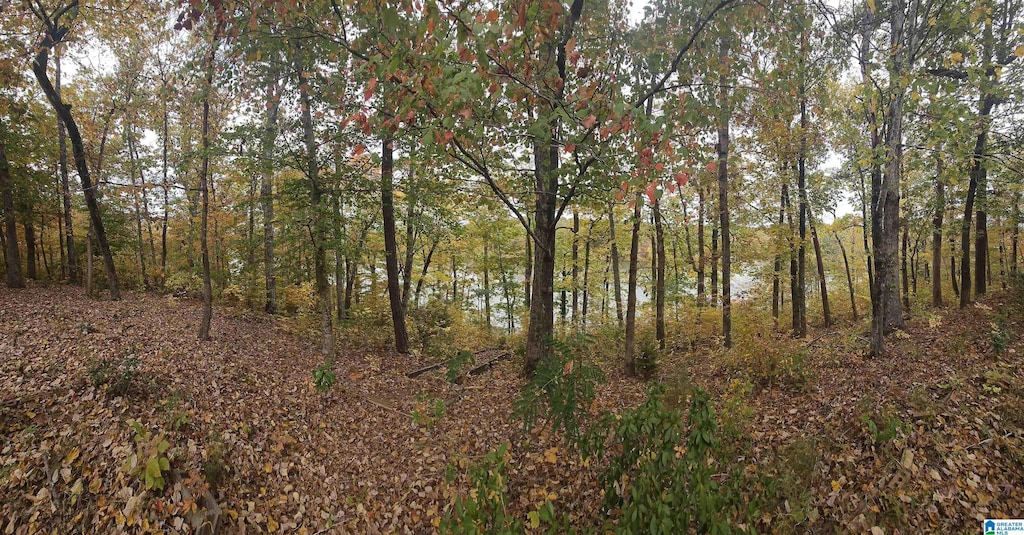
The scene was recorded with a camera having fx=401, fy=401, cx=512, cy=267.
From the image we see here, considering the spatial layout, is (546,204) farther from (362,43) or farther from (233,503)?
(233,503)

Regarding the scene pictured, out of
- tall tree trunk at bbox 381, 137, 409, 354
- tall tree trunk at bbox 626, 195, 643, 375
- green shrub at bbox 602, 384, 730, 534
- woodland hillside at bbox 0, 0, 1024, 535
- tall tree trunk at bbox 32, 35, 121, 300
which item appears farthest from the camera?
tall tree trunk at bbox 381, 137, 409, 354

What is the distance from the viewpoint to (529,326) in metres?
8.25

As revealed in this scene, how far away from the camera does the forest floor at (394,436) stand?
4.05m

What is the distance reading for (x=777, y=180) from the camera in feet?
43.1

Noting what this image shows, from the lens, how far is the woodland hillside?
3637 millimetres

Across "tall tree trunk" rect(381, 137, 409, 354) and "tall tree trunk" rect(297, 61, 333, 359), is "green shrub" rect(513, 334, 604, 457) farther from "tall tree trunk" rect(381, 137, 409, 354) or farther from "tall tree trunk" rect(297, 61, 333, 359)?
"tall tree trunk" rect(381, 137, 409, 354)

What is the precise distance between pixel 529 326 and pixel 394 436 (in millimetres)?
3217

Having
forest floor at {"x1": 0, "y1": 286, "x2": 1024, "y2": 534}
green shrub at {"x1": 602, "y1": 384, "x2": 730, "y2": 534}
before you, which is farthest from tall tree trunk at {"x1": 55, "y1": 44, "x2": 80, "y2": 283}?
green shrub at {"x1": 602, "y1": 384, "x2": 730, "y2": 534}

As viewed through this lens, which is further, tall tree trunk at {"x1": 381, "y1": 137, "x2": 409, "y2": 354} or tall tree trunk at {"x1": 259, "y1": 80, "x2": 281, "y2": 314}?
tall tree trunk at {"x1": 381, "y1": 137, "x2": 409, "y2": 354}

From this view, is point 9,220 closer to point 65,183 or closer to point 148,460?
point 65,183

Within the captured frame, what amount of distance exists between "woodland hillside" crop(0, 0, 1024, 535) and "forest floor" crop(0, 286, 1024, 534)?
0.14 feet

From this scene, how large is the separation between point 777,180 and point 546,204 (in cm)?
1031

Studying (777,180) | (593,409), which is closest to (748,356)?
(593,409)

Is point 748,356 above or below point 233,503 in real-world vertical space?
above
